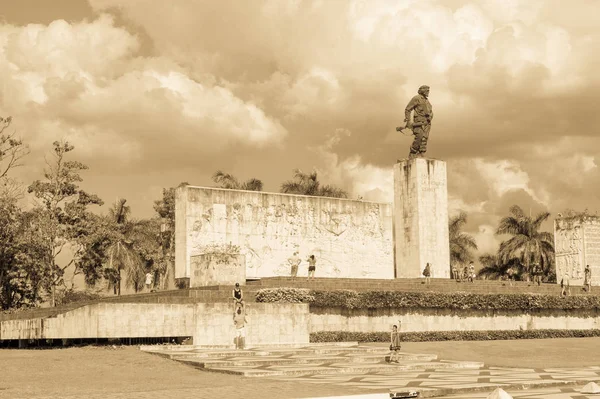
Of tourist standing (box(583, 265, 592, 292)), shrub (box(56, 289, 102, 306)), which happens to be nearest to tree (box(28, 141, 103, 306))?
shrub (box(56, 289, 102, 306))

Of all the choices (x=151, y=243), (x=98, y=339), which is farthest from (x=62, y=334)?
(x=151, y=243)

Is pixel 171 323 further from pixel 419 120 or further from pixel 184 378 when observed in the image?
pixel 419 120

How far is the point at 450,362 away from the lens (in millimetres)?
16000

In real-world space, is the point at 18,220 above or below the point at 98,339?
above

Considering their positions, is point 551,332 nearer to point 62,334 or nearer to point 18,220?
point 62,334

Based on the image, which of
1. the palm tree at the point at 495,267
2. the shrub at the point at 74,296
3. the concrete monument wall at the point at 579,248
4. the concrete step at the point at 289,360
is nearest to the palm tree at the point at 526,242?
the palm tree at the point at 495,267

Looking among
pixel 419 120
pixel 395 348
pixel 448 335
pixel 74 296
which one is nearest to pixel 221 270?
pixel 448 335

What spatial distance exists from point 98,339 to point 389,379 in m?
7.83

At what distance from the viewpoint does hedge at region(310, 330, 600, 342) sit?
2156cm

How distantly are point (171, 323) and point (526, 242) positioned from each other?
23.6 m

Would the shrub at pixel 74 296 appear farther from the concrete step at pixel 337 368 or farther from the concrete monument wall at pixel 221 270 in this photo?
the concrete step at pixel 337 368

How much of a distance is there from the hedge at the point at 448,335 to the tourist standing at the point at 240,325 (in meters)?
3.34

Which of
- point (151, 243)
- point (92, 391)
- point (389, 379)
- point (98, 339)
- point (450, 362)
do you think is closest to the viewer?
point (92, 391)

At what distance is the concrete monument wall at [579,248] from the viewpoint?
3234 cm
